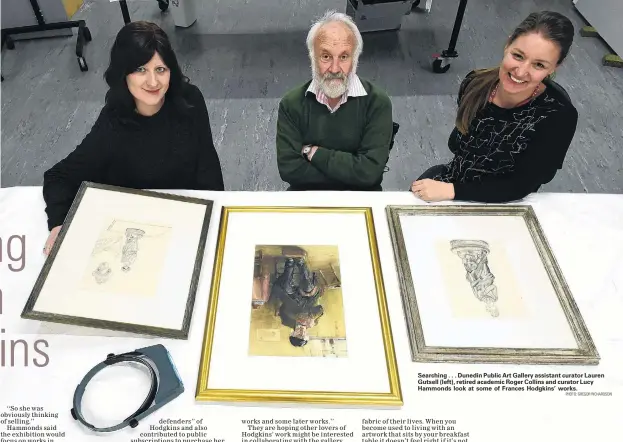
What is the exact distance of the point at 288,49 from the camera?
3.54 meters

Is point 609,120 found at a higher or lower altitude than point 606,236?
lower

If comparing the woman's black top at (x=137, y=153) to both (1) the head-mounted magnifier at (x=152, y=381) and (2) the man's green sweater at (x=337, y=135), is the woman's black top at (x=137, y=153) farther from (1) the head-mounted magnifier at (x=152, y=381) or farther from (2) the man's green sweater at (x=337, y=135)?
(1) the head-mounted magnifier at (x=152, y=381)

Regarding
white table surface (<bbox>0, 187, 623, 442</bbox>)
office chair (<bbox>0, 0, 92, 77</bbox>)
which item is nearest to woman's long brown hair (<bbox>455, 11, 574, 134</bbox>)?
white table surface (<bbox>0, 187, 623, 442</bbox>)

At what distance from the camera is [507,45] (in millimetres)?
1314

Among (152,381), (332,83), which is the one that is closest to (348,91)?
(332,83)

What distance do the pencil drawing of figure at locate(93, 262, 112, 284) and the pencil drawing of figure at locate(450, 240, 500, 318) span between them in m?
0.84

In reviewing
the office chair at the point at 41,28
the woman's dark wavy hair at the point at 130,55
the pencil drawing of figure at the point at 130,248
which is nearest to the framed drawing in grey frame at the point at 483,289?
the pencil drawing of figure at the point at 130,248

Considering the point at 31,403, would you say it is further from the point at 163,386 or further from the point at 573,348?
the point at 573,348

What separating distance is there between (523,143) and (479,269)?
0.48 m

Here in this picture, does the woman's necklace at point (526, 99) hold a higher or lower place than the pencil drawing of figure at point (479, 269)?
higher

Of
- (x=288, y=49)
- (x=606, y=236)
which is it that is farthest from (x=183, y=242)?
(x=288, y=49)

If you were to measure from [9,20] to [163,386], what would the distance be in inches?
153

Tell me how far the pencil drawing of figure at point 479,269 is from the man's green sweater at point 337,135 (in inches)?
17.7

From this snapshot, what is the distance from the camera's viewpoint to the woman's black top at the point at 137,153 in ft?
4.30
